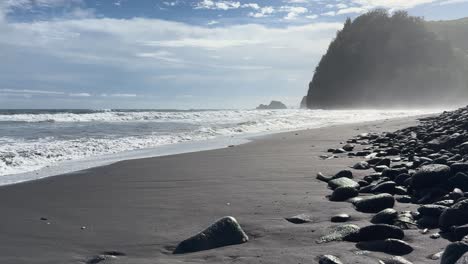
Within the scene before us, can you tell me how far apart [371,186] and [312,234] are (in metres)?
1.78

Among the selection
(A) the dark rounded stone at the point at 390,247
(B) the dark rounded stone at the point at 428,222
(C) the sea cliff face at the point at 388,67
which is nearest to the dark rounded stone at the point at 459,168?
(B) the dark rounded stone at the point at 428,222

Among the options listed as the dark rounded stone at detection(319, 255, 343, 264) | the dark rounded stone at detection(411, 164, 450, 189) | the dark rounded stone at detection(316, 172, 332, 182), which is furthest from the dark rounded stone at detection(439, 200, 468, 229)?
the dark rounded stone at detection(316, 172, 332, 182)

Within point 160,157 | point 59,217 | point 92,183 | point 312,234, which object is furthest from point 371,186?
point 160,157

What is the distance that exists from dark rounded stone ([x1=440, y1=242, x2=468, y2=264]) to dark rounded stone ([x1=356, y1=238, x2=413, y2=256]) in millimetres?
417

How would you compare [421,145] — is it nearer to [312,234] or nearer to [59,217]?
[312,234]

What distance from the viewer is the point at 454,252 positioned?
103 inches

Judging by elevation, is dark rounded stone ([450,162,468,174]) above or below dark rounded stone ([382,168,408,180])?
above

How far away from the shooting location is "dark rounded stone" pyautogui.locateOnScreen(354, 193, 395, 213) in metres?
4.16

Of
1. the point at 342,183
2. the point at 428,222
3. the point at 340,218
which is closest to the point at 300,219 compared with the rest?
the point at 340,218

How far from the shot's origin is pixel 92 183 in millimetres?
6668

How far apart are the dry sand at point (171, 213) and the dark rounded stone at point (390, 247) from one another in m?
0.08

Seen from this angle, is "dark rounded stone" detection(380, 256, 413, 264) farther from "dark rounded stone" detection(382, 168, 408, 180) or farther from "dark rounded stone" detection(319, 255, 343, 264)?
"dark rounded stone" detection(382, 168, 408, 180)

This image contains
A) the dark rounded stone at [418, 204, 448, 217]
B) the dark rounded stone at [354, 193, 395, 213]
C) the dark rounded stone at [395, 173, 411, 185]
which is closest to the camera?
the dark rounded stone at [418, 204, 448, 217]

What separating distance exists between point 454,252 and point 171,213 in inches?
110
